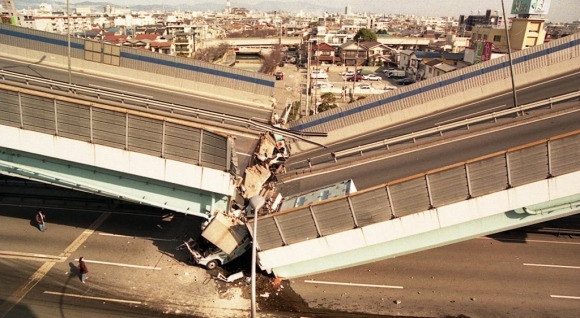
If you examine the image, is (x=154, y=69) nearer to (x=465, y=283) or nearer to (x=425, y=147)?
Answer: (x=425, y=147)

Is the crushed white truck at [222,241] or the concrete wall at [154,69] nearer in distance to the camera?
the crushed white truck at [222,241]

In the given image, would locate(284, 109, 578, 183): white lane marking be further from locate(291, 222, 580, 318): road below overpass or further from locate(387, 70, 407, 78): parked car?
locate(387, 70, 407, 78): parked car

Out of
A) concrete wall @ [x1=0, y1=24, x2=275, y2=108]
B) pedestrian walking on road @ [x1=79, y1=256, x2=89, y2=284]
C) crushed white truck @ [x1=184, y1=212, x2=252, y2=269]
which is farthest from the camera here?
concrete wall @ [x1=0, y1=24, x2=275, y2=108]

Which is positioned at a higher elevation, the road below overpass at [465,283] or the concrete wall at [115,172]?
the concrete wall at [115,172]

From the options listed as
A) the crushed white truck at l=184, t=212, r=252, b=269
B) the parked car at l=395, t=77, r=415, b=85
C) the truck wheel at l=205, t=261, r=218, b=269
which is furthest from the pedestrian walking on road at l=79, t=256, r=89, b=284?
the parked car at l=395, t=77, r=415, b=85

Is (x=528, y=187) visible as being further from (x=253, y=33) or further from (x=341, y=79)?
(x=253, y=33)

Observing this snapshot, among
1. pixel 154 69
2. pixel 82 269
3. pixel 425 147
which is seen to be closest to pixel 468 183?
pixel 425 147

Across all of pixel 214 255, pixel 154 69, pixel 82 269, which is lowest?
pixel 82 269

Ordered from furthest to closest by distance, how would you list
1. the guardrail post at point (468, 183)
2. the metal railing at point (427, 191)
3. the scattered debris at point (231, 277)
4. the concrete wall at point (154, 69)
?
the concrete wall at point (154, 69), the scattered debris at point (231, 277), the guardrail post at point (468, 183), the metal railing at point (427, 191)

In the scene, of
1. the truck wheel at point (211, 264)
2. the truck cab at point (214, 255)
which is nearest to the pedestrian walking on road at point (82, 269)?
the truck cab at point (214, 255)

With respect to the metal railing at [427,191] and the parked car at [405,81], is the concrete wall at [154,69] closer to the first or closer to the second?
the metal railing at [427,191]

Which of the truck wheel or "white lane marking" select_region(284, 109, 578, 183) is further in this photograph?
"white lane marking" select_region(284, 109, 578, 183)

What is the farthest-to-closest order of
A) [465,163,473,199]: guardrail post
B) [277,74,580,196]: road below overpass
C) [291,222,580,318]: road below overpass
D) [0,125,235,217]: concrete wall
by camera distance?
[277,74,580,196]: road below overpass < [0,125,235,217]: concrete wall < [291,222,580,318]: road below overpass < [465,163,473,199]: guardrail post
